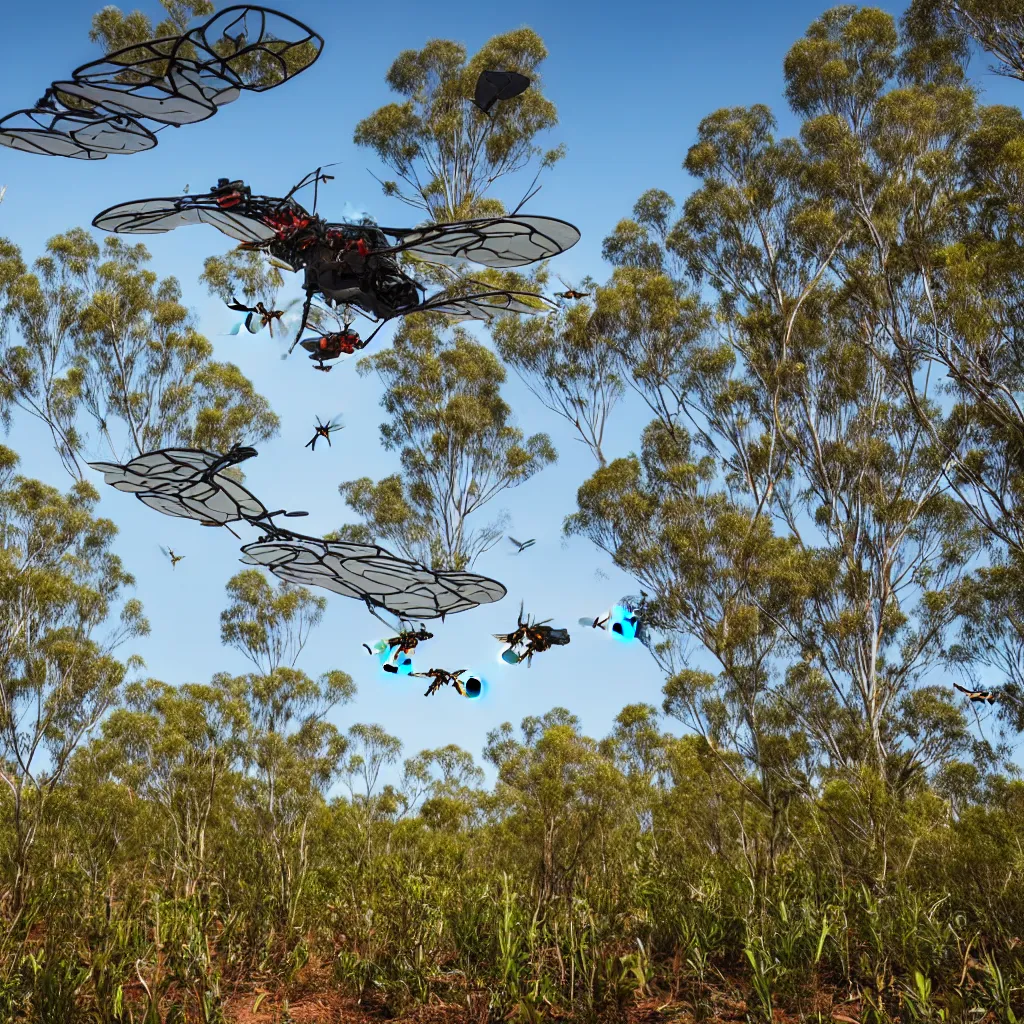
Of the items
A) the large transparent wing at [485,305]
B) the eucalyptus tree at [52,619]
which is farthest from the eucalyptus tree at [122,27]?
the large transparent wing at [485,305]

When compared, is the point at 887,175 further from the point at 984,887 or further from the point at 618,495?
the point at 984,887

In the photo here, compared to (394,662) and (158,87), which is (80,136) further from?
(394,662)

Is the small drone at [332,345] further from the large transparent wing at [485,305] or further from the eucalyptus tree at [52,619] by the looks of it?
the eucalyptus tree at [52,619]

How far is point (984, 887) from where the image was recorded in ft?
19.9

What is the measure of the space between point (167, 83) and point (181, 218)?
1.74ft

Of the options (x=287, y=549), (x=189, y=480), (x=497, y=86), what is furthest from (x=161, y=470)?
(x=497, y=86)

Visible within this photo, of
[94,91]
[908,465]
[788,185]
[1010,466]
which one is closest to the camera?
[94,91]

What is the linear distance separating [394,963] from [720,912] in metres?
1.74

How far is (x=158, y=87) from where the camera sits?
284 cm

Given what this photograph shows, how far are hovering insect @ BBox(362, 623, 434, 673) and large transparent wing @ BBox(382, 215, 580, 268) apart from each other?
5.09 feet

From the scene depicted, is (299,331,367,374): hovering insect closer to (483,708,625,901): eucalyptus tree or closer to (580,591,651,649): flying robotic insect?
(580,591,651,649): flying robotic insect

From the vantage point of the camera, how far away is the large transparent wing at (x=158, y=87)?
2711 millimetres

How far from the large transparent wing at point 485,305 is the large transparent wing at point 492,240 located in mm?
132

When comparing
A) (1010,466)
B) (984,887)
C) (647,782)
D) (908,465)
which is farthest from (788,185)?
(984,887)
